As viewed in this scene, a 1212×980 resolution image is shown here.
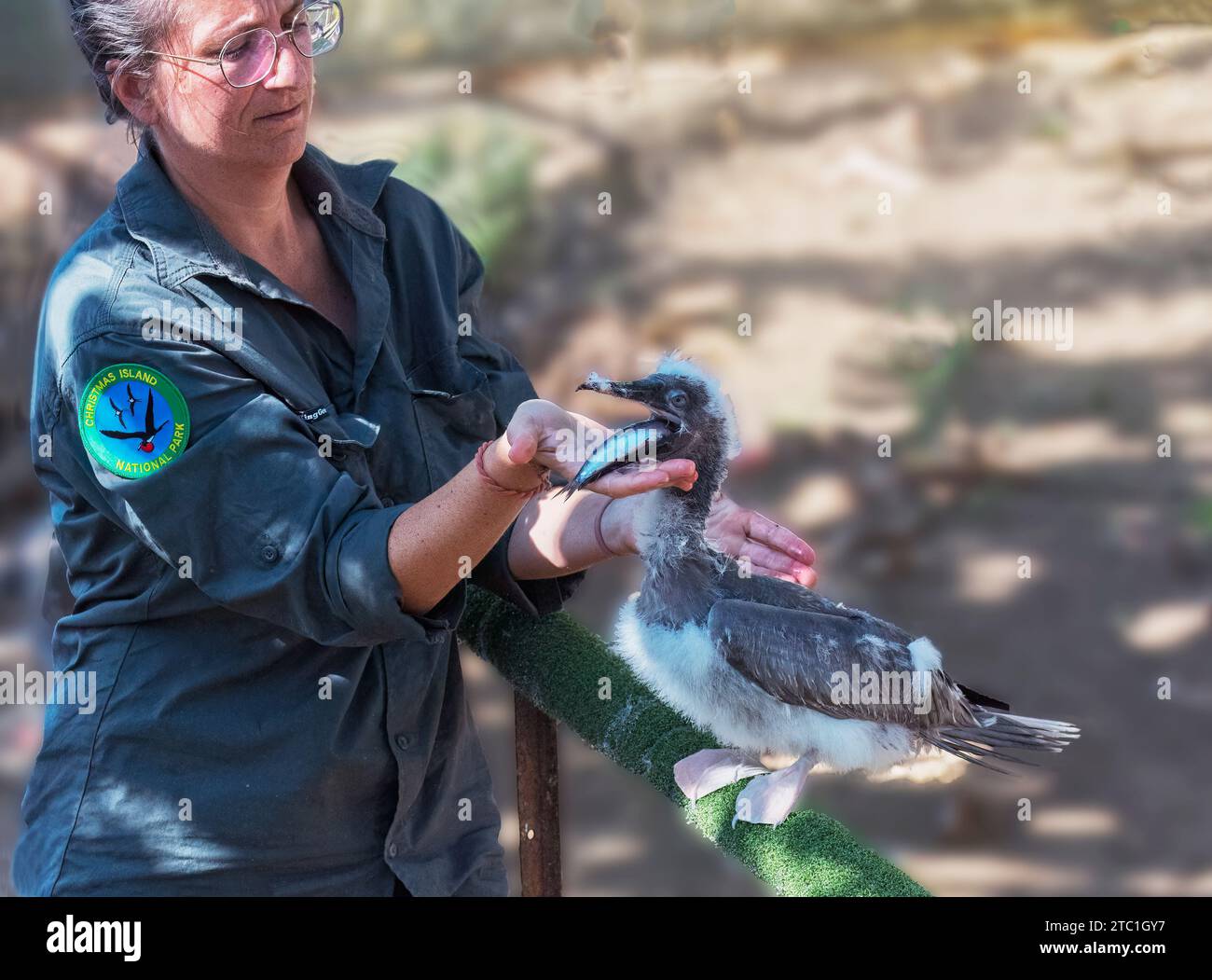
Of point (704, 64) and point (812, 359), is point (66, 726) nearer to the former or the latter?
point (812, 359)

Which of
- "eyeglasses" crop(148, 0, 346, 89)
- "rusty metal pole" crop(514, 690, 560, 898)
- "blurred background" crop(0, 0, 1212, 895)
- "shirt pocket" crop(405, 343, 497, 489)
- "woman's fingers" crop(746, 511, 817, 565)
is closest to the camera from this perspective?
"eyeglasses" crop(148, 0, 346, 89)

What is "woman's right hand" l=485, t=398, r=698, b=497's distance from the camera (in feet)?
7.35

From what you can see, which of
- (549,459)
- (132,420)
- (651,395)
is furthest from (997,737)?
(132,420)

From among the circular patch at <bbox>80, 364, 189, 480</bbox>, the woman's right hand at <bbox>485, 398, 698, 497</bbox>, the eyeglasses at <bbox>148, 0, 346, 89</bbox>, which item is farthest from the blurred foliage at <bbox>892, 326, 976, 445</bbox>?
the circular patch at <bbox>80, 364, 189, 480</bbox>

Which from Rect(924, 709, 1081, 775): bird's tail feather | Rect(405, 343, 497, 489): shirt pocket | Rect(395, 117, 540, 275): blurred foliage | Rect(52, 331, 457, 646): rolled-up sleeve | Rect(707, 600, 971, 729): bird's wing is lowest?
Rect(924, 709, 1081, 775): bird's tail feather

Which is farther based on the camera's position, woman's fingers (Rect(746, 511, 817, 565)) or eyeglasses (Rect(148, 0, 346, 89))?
woman's fingers (Rect(746, 511, 817, 565))

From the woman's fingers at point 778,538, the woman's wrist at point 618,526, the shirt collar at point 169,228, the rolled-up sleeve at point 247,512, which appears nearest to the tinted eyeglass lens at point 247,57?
the shirt collar at point 169,228

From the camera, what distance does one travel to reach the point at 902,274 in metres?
6.09

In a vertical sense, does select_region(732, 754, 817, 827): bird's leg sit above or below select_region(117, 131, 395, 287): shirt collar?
below

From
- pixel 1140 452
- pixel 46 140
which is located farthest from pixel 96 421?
pixel 1140 452

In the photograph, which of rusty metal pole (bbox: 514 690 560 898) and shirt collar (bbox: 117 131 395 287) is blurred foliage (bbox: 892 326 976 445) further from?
shirt collar (bbox: 117 131 395 287)

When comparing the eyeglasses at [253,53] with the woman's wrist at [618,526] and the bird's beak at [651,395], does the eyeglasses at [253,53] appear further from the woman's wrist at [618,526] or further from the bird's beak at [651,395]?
the woman's wrist at [618,526]

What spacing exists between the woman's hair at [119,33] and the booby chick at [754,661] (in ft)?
3.49

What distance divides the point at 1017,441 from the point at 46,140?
14.3ft
